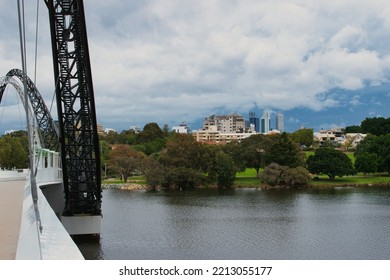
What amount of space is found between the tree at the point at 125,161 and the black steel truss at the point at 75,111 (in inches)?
1274

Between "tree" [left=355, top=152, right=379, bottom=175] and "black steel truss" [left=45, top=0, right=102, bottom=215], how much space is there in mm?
36461

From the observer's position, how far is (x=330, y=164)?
48562 millimetres

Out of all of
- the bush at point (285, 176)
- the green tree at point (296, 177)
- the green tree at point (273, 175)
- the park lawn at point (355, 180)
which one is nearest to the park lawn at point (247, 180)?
the green tree at point (273, 175)

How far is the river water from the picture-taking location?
1692cm

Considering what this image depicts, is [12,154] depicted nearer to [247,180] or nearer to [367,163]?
[247,180]

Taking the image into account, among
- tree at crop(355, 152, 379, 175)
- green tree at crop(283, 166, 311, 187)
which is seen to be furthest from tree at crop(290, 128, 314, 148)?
green tree at crop(283, 166, 311, 187)

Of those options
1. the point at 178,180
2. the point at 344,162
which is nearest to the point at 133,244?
the point at 178,180

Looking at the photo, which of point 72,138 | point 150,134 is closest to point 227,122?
Answer: point 150,134

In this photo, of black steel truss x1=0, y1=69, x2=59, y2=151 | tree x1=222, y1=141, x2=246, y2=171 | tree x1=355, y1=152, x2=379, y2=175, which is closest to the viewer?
black steel truss x1=0, y1=69, x2=59, y2=151

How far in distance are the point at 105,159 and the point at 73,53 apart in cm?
4197

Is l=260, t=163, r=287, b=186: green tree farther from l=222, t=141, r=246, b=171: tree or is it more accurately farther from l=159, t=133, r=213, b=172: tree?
l=159, t=133, r=213, b=172: tree

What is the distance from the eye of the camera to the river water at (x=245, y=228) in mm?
16922

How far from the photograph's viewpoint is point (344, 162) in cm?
4925
